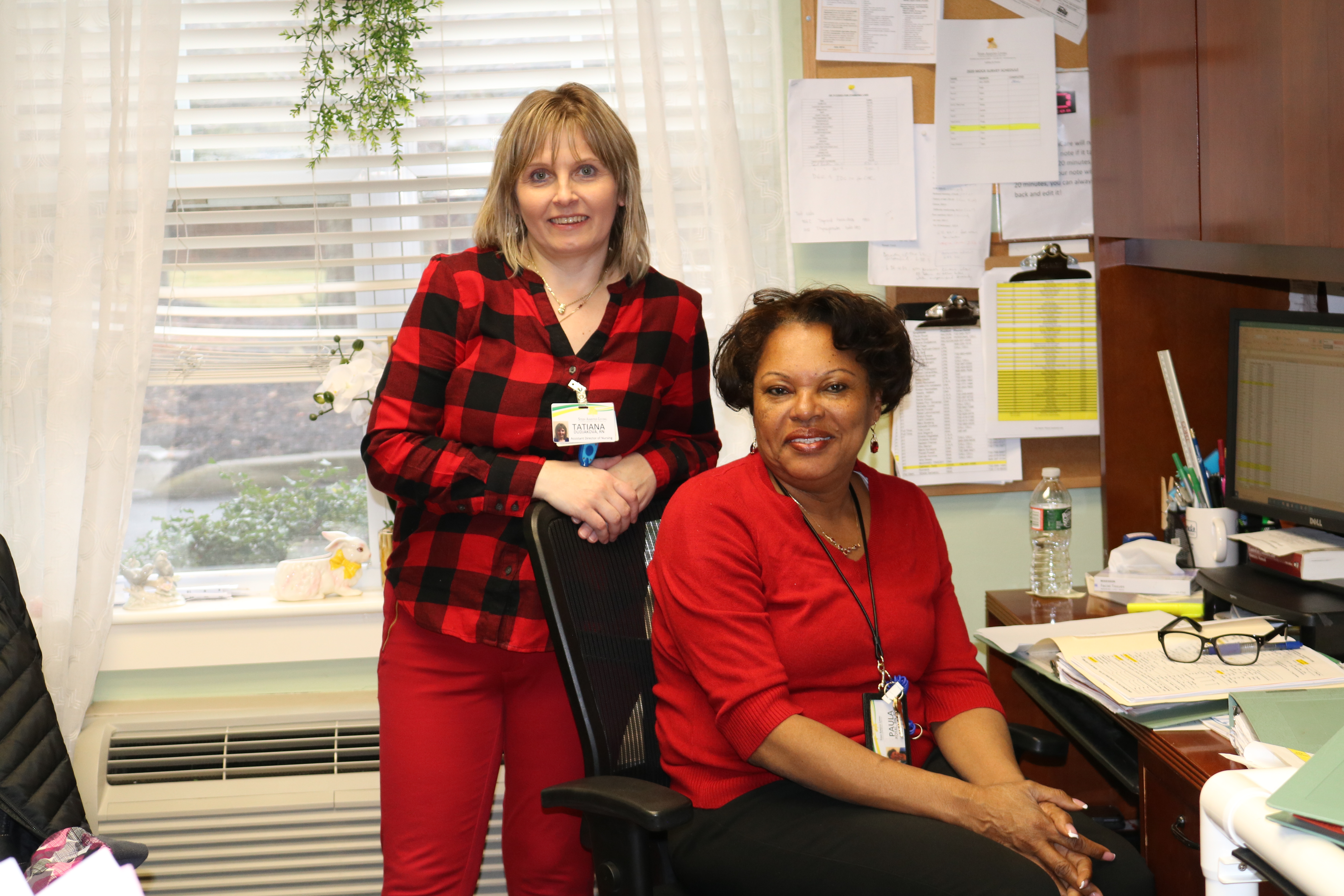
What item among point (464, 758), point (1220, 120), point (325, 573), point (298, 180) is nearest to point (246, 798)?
point (325, 573)

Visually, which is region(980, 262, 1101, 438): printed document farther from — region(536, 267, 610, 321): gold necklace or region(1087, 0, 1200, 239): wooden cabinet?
region(536, 267, 610, 321): gold necklace

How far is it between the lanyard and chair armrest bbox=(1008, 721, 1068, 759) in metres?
0.22

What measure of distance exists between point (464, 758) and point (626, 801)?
1.73ft

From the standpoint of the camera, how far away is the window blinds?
2.44 meters

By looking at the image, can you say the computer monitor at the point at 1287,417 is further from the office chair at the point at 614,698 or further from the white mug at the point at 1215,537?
the office chair at the point at 614,698

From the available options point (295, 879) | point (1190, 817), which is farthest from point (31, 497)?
point (1190, 817)

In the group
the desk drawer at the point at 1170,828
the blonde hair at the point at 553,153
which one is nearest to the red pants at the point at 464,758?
the blonde hair at the point at 553,153

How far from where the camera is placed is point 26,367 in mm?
2291

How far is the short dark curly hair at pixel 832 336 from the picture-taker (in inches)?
60.4

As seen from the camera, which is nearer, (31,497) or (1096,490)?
(31,497)

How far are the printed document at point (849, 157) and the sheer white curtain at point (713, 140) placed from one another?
5 cm

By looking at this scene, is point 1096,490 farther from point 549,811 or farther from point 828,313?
point 549,811

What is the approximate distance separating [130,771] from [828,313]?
1.88m

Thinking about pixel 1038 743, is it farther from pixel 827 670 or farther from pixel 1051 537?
pixel 1051 537
